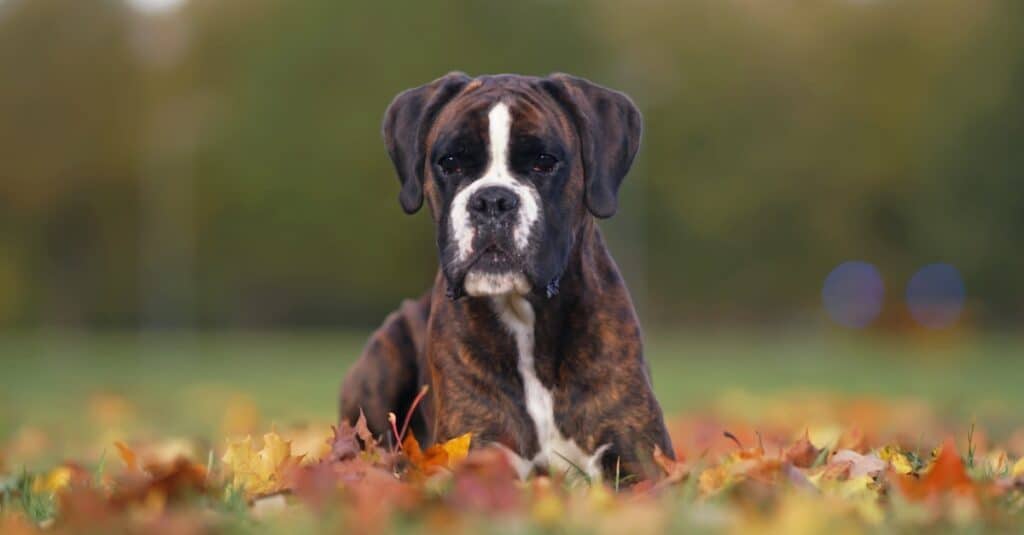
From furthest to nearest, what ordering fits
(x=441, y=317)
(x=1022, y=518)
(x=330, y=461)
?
(x=441, y=317) < (x=330, y=461) < (x=1022, y=518)

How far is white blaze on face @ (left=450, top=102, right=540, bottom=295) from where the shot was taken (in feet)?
14.7

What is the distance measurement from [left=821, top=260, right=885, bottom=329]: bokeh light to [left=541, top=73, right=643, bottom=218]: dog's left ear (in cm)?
3556

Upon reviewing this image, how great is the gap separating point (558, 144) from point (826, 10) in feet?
133

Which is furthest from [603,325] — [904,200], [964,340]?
[904,200]

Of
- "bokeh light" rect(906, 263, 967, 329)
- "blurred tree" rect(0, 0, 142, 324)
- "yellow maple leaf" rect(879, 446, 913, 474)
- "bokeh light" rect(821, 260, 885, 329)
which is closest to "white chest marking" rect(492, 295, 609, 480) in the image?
"yellow maple leaf" rect(879, 446, 913, 474)

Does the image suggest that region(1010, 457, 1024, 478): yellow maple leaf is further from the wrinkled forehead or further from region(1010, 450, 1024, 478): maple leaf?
the wrinkled forehead

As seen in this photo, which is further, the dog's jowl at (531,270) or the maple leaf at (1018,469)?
the dog's jowl at (531,270)

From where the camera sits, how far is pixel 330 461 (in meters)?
4.25

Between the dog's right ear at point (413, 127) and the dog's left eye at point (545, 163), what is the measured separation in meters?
0.49

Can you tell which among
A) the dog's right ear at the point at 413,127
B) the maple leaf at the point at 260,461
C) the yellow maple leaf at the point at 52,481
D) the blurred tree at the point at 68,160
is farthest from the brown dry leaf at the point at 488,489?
the blurred tree at the point at 68,160

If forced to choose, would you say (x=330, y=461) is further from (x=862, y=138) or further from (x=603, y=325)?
(x=862, y=138)

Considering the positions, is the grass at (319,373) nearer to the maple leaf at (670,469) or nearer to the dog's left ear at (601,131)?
the dog's left ear at (601,131)

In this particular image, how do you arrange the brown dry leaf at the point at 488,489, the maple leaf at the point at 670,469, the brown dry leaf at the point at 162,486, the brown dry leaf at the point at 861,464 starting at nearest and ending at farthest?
the brown dry leaf at the point at 488,489, the brown dry leaf at the point at 162,486, the maple leaf at the point at 670,469, the brown dry leaf at the point at 861,464

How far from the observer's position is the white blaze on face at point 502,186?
177 inches
